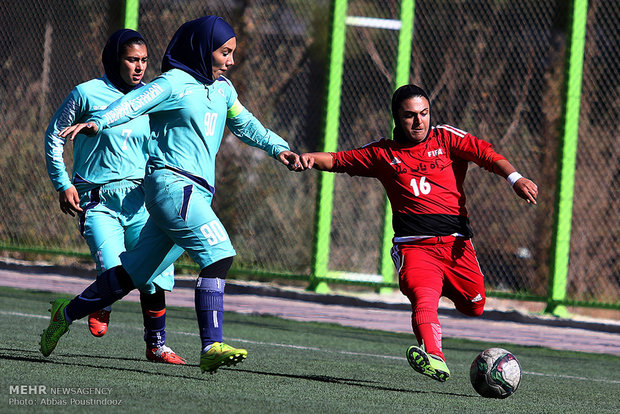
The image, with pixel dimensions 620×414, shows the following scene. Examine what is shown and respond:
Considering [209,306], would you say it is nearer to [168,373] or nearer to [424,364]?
[168,373]

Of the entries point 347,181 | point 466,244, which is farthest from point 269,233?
point 466,244

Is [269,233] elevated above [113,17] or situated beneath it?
situated beneath

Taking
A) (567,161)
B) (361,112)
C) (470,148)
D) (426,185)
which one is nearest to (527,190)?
(470,148)

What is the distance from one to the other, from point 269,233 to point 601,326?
415 cm

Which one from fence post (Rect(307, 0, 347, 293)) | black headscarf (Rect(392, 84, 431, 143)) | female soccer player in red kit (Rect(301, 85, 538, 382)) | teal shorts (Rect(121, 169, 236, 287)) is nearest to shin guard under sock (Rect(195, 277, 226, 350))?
teal shorts (Rect(121, 169, 236, 287))

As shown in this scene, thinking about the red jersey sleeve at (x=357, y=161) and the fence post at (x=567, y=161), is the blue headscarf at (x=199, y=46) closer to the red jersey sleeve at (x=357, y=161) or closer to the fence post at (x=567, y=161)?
the red jersey sleeve at (x=357, y=161)

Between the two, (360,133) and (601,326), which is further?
(360,133)

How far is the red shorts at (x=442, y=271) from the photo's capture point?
6.18 meters

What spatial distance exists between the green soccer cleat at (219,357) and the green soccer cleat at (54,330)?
0.97m

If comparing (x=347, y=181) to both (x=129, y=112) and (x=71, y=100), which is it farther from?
(x=129, y=112)

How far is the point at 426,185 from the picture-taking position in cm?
642

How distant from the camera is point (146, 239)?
229 inches

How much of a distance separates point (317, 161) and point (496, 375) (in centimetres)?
168

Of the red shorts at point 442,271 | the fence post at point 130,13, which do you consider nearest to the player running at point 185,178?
the red shorts at point 442,271
